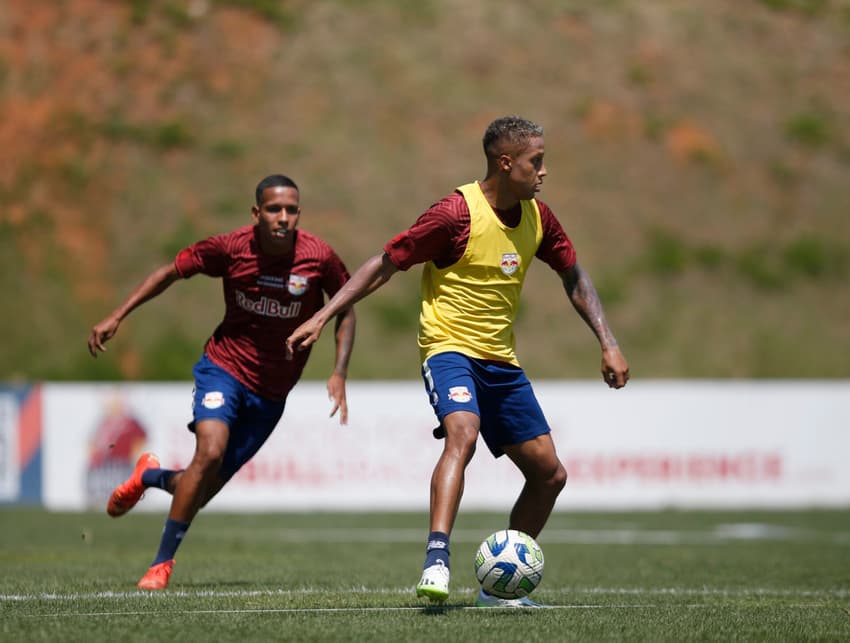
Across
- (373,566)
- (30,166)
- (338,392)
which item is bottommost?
(373,566)

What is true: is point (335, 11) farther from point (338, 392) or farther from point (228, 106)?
point (338, 392)

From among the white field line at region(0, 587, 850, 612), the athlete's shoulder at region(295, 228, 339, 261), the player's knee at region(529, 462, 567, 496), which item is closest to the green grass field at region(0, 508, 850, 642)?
the white field line at region(0, 587, 850, 612)

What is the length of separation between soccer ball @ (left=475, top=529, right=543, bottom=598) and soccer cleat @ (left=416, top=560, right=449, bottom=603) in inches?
12.7

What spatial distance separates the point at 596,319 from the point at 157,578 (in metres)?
3.17

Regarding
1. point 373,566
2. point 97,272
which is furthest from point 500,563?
point 97,272

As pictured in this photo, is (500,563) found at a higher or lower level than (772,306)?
lower

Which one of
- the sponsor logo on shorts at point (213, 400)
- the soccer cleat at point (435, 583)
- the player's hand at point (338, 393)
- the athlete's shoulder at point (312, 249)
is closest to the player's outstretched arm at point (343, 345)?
the player's hand at point (338, 393)

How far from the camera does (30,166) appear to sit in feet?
115

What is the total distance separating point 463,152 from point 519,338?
21.9 ft

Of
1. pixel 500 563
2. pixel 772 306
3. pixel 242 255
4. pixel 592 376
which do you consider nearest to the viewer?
pixel 500 563

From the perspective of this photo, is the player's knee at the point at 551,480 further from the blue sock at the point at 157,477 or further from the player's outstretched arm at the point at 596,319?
the blue sock at the point at 157,477

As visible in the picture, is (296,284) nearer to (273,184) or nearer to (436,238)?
(273,184)

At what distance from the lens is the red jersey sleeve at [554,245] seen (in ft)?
24.6

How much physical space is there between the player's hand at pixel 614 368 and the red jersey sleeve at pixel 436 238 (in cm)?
102
